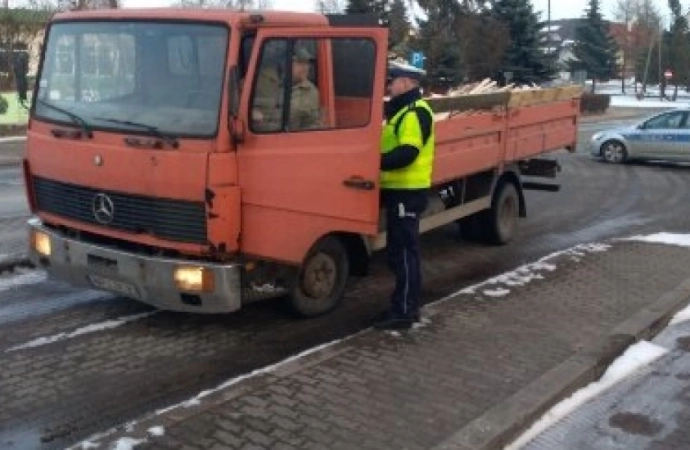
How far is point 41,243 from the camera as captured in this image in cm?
644

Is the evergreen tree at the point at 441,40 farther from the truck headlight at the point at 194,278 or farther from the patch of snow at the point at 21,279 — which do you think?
the truck headlight at the point at 194,278

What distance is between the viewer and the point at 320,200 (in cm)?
616

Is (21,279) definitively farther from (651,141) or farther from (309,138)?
(651,141)

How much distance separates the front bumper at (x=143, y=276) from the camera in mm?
5707

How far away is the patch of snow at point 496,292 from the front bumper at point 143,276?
2.43 metres

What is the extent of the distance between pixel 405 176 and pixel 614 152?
51.8 ft

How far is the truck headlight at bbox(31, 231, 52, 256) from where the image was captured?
6.35 meters

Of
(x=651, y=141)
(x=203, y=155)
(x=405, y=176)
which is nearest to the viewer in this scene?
(x=203, y=155)

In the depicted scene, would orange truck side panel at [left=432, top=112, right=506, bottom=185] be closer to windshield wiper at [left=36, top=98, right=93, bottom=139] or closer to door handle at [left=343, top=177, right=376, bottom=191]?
door handle at [left=343, top=177, right=376, bottom=191]

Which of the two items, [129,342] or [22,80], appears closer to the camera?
[129,342]

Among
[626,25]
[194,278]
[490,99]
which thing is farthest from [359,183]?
[626,25]

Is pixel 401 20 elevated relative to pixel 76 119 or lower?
elevated

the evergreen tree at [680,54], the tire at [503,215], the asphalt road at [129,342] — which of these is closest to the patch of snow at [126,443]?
the asphalt road at [129,342]

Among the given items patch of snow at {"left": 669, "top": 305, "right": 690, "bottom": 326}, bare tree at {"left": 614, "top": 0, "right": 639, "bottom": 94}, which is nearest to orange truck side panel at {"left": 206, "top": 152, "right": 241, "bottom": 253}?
patch of snow at {"left": 669, "top": 305, "right": 690, "bottom": 326}
